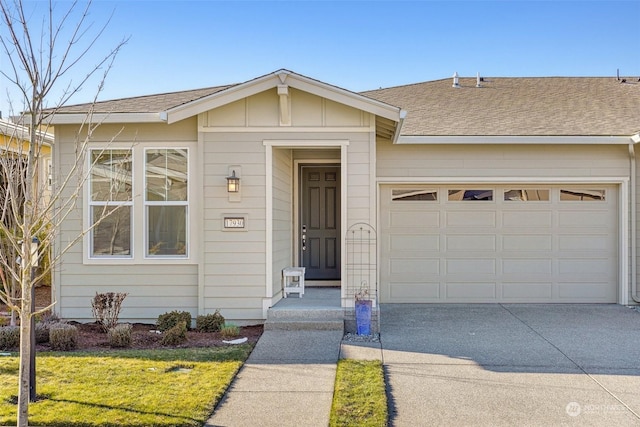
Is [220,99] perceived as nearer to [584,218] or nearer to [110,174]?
[110,174]

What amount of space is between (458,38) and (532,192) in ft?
20.3

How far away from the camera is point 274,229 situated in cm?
789

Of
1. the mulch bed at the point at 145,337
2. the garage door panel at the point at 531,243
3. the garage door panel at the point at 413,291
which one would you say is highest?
the garage door panel at the point at 531,243

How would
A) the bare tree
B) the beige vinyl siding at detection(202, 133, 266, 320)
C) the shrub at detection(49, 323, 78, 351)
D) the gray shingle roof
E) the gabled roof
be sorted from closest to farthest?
the bare tree < the shrub at detection(49, 323, 78, 351) < the gabled roof < the beige vinyl siding at detection(202, 133, 266, 320) < the gray shingle roof

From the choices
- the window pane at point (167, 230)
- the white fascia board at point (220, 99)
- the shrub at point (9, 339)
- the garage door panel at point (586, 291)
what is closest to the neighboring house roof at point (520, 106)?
the garage door panel at point (586, 291)

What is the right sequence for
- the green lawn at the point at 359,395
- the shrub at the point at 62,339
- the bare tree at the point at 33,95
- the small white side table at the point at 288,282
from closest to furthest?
the bare tree at the point at 33,95
the green lawn at the point at 359,395
the shrub at the point at 62,339
the small white side table at the point at 288,282

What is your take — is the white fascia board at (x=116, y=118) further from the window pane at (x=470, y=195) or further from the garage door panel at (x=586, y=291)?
the garage door panel at (x=586, y=291)

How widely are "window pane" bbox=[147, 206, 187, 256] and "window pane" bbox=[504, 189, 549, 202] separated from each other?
5731 millimetres

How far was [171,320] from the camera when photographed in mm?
7336

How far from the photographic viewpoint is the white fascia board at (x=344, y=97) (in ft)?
24.0

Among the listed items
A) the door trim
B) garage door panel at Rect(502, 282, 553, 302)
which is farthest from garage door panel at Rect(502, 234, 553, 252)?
the door trim

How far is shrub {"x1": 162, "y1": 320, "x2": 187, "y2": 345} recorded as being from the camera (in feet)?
21.7

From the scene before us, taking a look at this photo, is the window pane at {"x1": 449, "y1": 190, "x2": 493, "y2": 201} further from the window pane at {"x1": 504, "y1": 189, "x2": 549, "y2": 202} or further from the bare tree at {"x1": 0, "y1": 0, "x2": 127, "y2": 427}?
the bare tree at {"x1": 0, "y1": 0, "x2": 127, "y2": 427}

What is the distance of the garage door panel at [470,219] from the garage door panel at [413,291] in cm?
116
